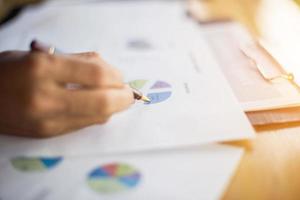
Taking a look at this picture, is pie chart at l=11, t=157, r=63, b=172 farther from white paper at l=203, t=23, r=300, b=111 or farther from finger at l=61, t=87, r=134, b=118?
white paper at l=203, t=23, r=300, b=111

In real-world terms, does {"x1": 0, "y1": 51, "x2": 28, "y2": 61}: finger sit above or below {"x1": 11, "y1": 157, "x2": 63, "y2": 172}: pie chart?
above

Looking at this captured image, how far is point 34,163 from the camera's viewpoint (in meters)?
0.45

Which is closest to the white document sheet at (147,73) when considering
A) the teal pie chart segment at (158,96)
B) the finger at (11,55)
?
the teal pie chart segment at (158,96)

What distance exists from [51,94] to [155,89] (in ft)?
0.60

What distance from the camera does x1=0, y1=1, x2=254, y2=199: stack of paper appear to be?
42cm

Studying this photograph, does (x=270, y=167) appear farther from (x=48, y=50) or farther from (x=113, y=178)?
(x=48, y=50)

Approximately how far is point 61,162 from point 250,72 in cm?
35

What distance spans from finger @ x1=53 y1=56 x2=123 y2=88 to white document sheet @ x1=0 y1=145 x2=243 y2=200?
9 centimetres

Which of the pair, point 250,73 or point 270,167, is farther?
point 250,73

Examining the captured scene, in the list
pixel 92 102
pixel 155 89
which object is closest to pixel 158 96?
pixel 155 89

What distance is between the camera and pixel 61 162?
1.48ft

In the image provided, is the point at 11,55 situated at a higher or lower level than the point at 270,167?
higher

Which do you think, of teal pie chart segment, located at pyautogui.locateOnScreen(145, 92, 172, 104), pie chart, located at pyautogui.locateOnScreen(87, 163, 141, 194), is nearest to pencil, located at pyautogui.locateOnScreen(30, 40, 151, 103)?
teal pie chart segment, located at pyautogui.locateOnScreen(145, 92, 172, 104)

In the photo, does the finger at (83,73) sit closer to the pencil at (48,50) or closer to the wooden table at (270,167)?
the pencil at (48,50)
